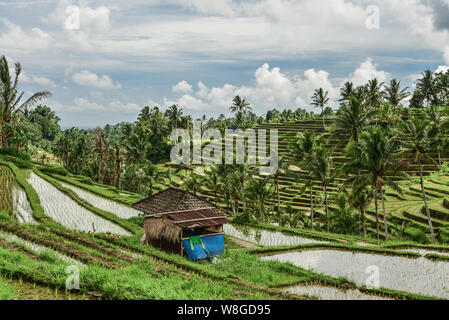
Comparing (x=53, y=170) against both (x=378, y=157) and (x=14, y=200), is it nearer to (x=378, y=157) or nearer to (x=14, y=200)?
(x=14, y=200)

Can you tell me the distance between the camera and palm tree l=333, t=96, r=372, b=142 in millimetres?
24547

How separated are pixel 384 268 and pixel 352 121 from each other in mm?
13526

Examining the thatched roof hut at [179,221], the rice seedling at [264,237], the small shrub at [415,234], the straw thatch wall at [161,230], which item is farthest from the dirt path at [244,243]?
the small shrub at [415,234]

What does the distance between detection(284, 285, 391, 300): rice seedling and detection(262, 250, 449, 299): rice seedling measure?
973mm

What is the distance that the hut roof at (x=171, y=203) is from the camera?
1708 cm

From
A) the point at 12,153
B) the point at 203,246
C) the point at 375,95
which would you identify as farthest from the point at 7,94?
the point at 375,95

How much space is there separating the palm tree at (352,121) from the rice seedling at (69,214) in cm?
1654

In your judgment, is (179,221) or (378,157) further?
(378,157)

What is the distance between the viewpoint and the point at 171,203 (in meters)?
17.4

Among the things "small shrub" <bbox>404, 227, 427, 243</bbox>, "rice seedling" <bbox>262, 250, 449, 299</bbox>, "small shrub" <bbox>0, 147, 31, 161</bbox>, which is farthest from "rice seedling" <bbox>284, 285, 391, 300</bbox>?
"small shrub" <bbox>0, 147, 31, 161</bbox>

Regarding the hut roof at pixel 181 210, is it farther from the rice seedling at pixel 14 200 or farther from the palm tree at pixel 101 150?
the palm tree at pixel 101 150

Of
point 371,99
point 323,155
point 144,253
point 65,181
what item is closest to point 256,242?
point 144,253

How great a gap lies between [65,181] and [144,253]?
16.2m

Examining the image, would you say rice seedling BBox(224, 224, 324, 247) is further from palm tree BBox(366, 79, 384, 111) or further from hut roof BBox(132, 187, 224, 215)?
palm tree BBox(366, 79, 384, 111)
